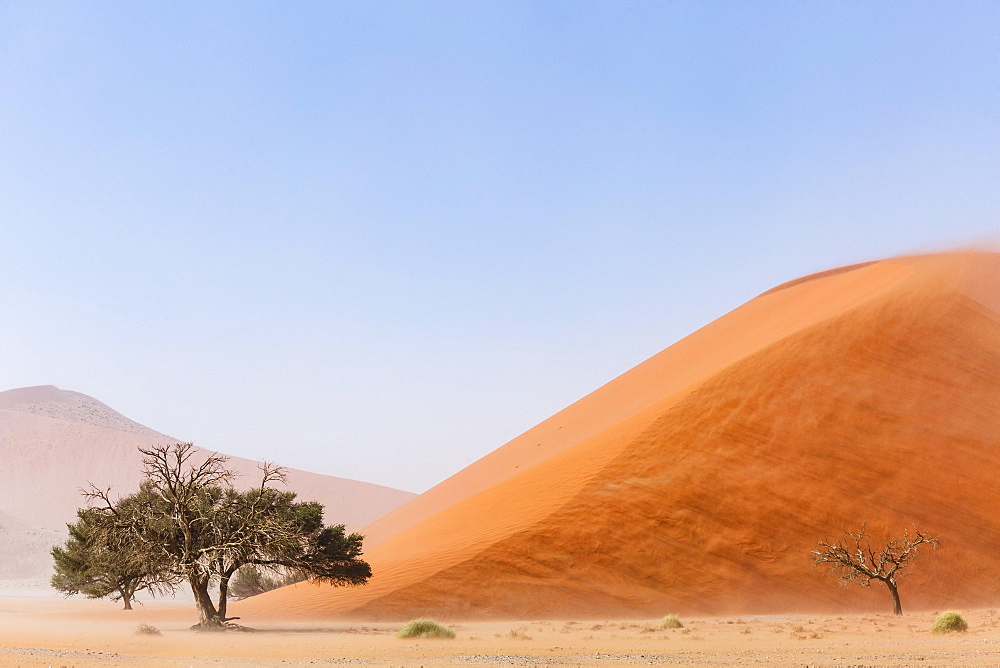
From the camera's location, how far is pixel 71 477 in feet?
403

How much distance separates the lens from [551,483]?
123 ft

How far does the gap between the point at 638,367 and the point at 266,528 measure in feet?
138

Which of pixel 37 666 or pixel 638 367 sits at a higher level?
pixel 638 367

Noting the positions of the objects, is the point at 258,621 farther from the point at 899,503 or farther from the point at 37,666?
the point at 899,503

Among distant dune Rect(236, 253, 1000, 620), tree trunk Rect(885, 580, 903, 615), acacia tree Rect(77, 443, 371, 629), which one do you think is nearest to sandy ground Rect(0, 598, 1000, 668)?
tree trunk Rect(885, 580, 903, 615)

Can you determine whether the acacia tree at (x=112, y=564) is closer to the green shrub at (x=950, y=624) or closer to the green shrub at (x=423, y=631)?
the green shrub at (x=423, y=631)

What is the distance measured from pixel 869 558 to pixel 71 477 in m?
121

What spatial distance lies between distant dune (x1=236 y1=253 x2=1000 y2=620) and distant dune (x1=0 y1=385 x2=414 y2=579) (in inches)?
2949

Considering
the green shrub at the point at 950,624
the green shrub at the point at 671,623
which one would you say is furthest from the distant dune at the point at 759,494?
the green shrub at the point at 950,624

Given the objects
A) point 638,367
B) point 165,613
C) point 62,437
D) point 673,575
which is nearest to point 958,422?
point 673,575

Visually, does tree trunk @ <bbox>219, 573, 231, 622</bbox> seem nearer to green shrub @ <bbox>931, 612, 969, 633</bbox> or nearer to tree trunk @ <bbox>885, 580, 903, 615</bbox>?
green shrub @ <bbox>931, 612, 969, 633</bbox>

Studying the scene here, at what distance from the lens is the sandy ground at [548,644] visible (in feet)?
50.7

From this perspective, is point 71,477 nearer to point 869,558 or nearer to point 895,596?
point 869,558

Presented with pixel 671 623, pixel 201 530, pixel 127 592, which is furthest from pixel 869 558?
pixel 127 592
